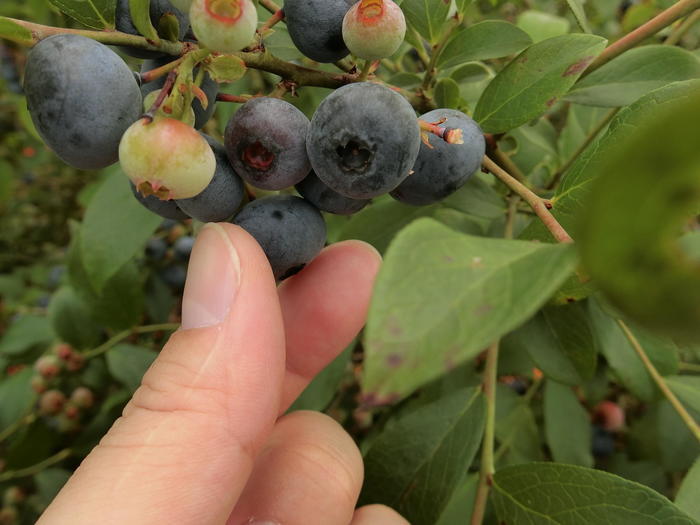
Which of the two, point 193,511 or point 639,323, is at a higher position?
point 639,323

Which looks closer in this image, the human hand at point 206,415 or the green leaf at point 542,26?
the human hand at point 206,415

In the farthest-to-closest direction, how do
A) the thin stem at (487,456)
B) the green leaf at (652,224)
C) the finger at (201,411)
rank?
the thin stem at (487,456) → the finger at (201,411) → the green leaf at (652,224)

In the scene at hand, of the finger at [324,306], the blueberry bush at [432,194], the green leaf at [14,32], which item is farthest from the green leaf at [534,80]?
the green leaf at [14,32]

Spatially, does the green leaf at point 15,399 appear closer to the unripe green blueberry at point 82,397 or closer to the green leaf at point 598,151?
the unripe green blueberry at point 82,397

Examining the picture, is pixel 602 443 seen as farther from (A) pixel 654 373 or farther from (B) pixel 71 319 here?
(B) pixel 71 319

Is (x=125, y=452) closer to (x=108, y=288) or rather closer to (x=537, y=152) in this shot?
(x=108, y=288)

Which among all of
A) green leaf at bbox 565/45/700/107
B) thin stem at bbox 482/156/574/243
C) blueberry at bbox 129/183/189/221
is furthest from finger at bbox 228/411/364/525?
green leaf at bbox 565/45/700/107

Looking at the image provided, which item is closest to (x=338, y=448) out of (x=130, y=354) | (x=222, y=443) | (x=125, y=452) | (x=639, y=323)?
(x=222, y=443)

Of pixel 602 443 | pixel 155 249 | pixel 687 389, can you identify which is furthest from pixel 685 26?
pixel 155 249
